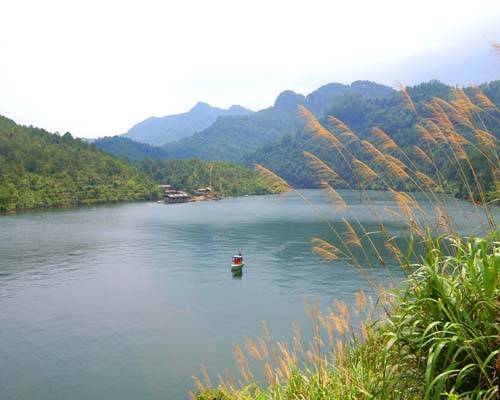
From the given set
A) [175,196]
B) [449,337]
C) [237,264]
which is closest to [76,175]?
[175,196]

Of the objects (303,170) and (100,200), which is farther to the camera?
(303,170)

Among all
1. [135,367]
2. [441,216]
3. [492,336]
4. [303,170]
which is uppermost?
[303,170]

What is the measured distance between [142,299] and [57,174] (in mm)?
76472

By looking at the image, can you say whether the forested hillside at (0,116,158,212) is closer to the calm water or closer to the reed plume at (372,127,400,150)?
the calm water

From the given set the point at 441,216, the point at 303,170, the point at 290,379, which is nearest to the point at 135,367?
the point at 290,379

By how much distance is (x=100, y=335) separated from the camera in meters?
22.3

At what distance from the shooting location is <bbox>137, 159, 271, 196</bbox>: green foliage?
122 m

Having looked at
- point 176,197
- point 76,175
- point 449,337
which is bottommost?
point 449,337

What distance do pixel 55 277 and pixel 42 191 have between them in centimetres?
5916

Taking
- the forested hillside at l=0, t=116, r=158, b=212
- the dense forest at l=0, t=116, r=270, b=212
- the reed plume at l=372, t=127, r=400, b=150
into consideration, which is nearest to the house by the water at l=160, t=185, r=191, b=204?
the dense forest at l=0, t=116, r=270, b=212

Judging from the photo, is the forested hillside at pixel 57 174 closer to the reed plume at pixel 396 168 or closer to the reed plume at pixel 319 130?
the reed plume at pixel 319 130

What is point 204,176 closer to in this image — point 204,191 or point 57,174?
point 204,191

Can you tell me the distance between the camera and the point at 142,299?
29.0 metres

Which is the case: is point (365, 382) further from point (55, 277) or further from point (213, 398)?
point (55, 277)
